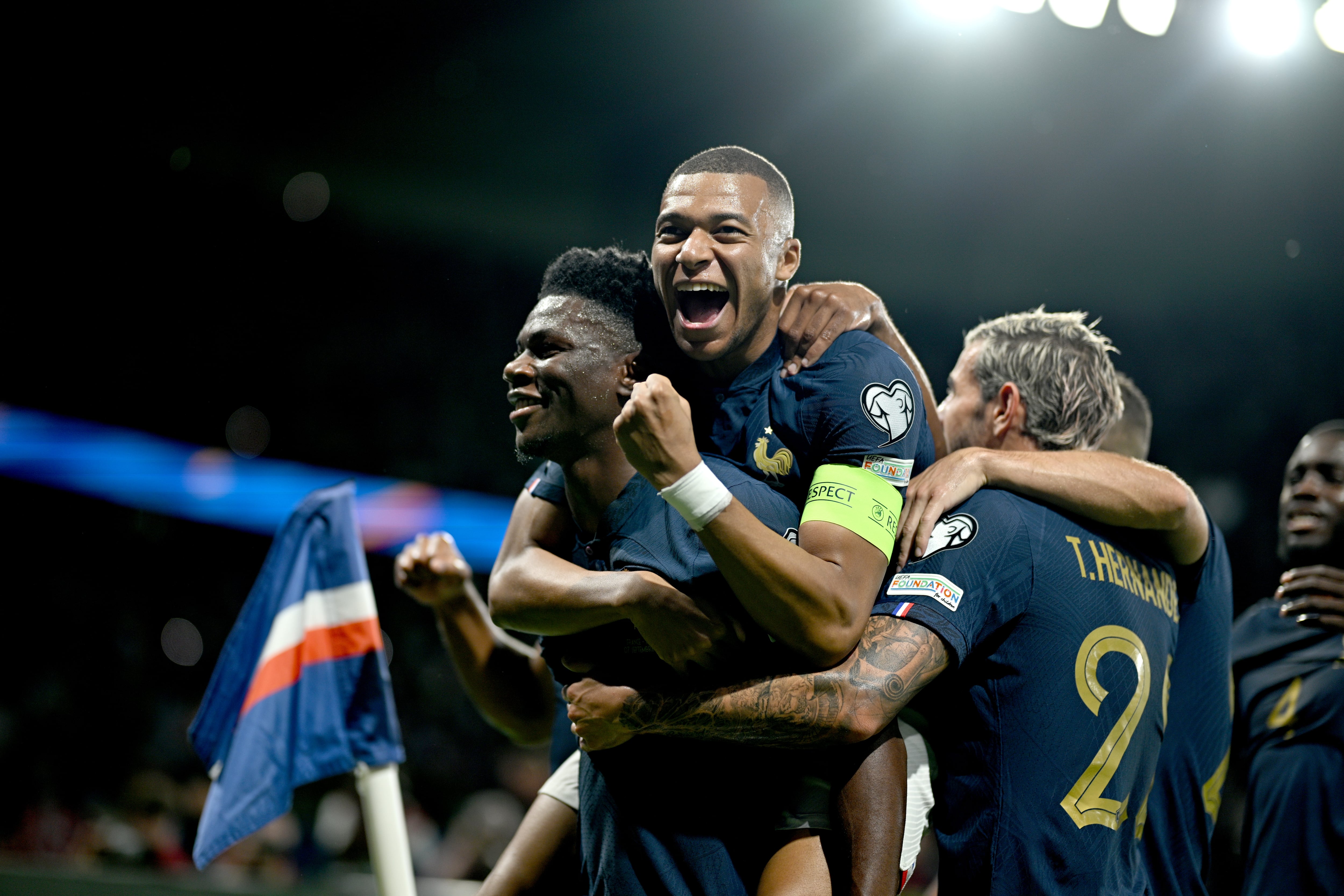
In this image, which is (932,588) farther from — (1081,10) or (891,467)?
(1081,10)

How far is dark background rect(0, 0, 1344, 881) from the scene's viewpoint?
10.4 meters

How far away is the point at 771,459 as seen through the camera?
8.33 ft

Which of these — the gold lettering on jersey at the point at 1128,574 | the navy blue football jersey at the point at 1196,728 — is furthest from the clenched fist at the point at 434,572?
the navy blue football jersey at the point at 1196,728

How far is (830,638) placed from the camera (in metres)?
2.21

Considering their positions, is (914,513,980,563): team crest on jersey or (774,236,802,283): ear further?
(774,236,802,283): ear

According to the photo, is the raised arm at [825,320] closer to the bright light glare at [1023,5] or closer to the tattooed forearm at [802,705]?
the tattooed forearm at [802,705]

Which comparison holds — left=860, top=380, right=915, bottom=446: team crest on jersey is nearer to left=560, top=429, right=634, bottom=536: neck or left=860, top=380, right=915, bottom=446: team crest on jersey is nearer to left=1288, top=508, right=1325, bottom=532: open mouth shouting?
left=560, top=429, right=634, bottom=536: neck

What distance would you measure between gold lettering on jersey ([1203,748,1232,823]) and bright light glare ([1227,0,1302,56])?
739 centimetres

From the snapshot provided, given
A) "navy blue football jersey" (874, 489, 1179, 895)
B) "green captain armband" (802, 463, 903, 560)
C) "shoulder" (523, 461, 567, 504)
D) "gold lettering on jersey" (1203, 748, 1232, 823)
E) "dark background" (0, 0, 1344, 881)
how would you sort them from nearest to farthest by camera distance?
"green captain armband" (802, 463, 903, 560), "navy blue football jersey" (874, 489, 1179, 895), "shoulder" (523, 461, 567, 504), "gold lettering on jersey" (1203, 748, 1232, 823), "dark background" (0, 0, 1344, 881)

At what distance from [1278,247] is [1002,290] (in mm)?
3172

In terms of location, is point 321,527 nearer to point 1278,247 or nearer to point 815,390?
point 815,390

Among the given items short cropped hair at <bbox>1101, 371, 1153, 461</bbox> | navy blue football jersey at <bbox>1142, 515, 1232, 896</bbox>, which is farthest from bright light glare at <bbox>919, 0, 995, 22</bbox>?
navy blue football jersey at <bbox>1142, 515, 1232, 896</bbox>

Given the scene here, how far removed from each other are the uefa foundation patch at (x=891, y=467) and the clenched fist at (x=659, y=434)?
450 mm

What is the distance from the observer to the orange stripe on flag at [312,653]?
3846mm
